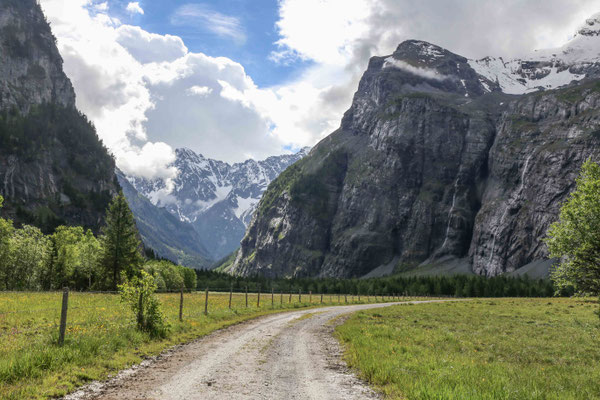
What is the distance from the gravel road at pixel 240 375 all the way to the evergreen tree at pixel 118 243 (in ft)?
177

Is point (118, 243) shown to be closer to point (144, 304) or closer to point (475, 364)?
point (144, 304)

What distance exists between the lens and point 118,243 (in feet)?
229

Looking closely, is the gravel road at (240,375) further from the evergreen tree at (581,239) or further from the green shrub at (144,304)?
the evergreen tree at (581,239)

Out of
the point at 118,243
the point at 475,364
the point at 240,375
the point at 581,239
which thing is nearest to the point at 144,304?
the point at 240,375

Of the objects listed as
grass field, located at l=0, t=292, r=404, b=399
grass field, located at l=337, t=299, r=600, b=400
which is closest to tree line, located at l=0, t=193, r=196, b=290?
grass field, located at l=0, t=292, r=404, b=399

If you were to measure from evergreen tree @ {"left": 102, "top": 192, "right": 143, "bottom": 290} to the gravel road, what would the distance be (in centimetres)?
5396

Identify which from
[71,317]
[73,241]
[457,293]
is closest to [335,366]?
[71,317]

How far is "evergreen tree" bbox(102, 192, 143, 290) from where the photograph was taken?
69750 mm

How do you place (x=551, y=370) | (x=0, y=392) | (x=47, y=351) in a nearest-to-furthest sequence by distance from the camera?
(x=0, y=392) → (x=47, y=351) → (x=551, y=370)

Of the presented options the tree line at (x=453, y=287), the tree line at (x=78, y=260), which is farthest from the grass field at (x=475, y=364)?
the tree line at (x=453, y=287)

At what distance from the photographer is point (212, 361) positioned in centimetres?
1638

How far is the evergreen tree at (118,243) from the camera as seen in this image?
229ft

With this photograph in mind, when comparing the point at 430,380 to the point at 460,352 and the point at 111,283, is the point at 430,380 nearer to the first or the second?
the point at 460,352

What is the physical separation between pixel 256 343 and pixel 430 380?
37.3 feet
